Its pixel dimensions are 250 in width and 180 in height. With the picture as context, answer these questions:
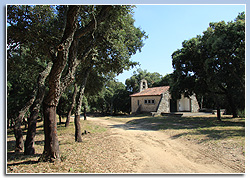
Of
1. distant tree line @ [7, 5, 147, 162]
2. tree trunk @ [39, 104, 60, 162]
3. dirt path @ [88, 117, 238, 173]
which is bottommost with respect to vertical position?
dirt path @ [88, 117, 238, 173]

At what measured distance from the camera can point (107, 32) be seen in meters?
7.02

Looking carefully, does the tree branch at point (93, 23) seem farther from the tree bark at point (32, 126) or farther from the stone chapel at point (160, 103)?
the stone chapel at point (160, 103)

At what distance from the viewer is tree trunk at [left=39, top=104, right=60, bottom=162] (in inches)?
178

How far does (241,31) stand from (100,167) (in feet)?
34.9

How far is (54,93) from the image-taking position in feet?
15.2

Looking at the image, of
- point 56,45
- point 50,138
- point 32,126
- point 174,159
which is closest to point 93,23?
→ point 56,45

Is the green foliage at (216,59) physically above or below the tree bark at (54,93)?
above

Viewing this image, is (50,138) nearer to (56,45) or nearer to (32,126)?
(32,126)

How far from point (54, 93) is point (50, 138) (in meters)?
1.24

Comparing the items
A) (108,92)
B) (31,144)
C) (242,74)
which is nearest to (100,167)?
(31,144)

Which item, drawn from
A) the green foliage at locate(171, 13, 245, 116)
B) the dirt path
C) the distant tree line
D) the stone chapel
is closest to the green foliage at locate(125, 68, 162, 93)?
the stone chapel

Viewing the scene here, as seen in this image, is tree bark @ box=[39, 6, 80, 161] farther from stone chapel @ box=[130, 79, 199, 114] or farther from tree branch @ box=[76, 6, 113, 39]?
stone chapel @ box=[130, 79, 199, 114]

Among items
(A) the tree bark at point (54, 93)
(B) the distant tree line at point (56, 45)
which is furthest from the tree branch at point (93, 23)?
(A) the tree bark at point (54, 93)

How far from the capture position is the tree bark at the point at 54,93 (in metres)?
4.54
